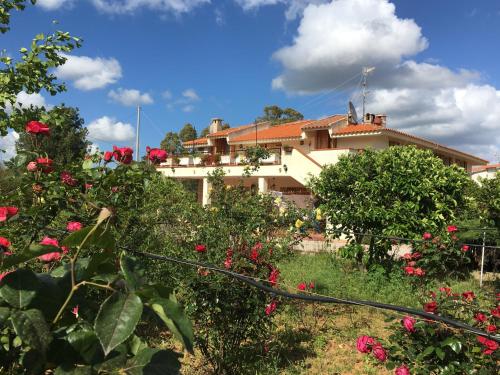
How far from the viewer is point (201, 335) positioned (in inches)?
160

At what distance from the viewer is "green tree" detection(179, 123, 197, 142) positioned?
4897 centimetres

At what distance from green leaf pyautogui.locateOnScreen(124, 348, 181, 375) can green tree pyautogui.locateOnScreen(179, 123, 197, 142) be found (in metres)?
48.5

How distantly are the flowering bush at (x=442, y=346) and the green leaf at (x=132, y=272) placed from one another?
8.14 ft

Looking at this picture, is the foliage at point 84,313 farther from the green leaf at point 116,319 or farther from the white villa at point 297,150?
the white villa at point 297,150

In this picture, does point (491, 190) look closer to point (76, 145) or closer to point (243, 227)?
point (243, 227)

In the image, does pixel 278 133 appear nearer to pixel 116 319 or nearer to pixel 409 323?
pixel 409 323

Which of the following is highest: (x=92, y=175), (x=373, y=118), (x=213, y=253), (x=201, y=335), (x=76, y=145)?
(x=373, y=118)

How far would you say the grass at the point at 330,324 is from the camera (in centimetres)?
454

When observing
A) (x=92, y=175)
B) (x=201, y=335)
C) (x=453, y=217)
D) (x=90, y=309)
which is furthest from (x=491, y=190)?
(x=90, y=309)

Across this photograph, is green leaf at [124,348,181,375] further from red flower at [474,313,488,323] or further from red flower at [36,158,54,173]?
red flower at [474,313,488,323]

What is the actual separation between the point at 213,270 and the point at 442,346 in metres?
1.60

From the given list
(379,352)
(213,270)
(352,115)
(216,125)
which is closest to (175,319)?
(213,270)

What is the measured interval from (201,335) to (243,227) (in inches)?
61.0

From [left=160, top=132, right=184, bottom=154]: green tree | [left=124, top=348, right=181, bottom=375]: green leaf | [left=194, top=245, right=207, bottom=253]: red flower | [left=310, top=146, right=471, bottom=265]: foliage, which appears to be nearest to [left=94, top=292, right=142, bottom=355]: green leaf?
[left=124, top=348, right=181, bottom=375]: green leaf
